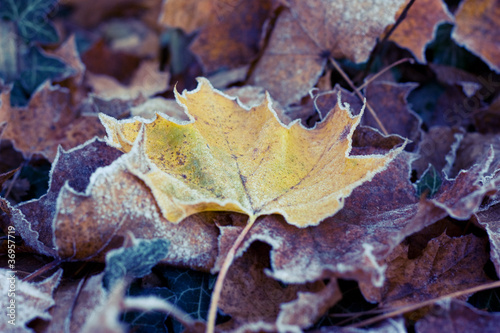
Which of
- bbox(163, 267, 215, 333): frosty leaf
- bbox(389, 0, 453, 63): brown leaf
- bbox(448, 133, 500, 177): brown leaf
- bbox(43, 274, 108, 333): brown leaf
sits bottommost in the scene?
bbox(163, 267, 215, 333): frosty leaf

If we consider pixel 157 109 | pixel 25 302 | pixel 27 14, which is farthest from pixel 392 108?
pixel 27 14

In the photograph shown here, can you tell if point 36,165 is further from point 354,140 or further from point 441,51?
point 441,51

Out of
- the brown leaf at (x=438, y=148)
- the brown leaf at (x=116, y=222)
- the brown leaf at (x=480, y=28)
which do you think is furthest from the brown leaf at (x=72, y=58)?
the brown leaf at (x=480, y=28)

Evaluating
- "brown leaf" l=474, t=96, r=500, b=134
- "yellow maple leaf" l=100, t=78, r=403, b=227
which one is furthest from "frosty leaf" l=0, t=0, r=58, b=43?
"brown leaf" l=474, t=96, r=500, b=134

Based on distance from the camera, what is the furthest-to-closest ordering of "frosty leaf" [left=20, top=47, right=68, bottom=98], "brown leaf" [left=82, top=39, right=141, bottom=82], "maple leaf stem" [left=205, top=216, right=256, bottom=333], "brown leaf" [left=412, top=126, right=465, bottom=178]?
1. "brown leaf" [left=82, top=39, right=141, bottom=82]
2. "frosty leaf" [left=20, top=47, right=68, bottom=98]
3. "brown leaf" [left=412, top=126, right=465, bottom=178]
4. "maple leaf stem" [left=205, top=216, right=256, bottom=333]

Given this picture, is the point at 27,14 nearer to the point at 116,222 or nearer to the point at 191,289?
the point at 116,222

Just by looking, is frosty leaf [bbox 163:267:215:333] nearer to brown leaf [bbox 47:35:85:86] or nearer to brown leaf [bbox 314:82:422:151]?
brown leaf [bbox 314:82:422:151]

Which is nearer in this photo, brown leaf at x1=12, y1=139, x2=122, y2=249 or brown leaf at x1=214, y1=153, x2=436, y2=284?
brown leaf at x1=214, y1=153, x2=436, y2=284

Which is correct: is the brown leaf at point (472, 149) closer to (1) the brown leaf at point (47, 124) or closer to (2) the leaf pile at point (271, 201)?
(2) the leaf pile at point (271, 201)

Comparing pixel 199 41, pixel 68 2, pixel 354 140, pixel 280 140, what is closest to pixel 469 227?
pixel 354 140
